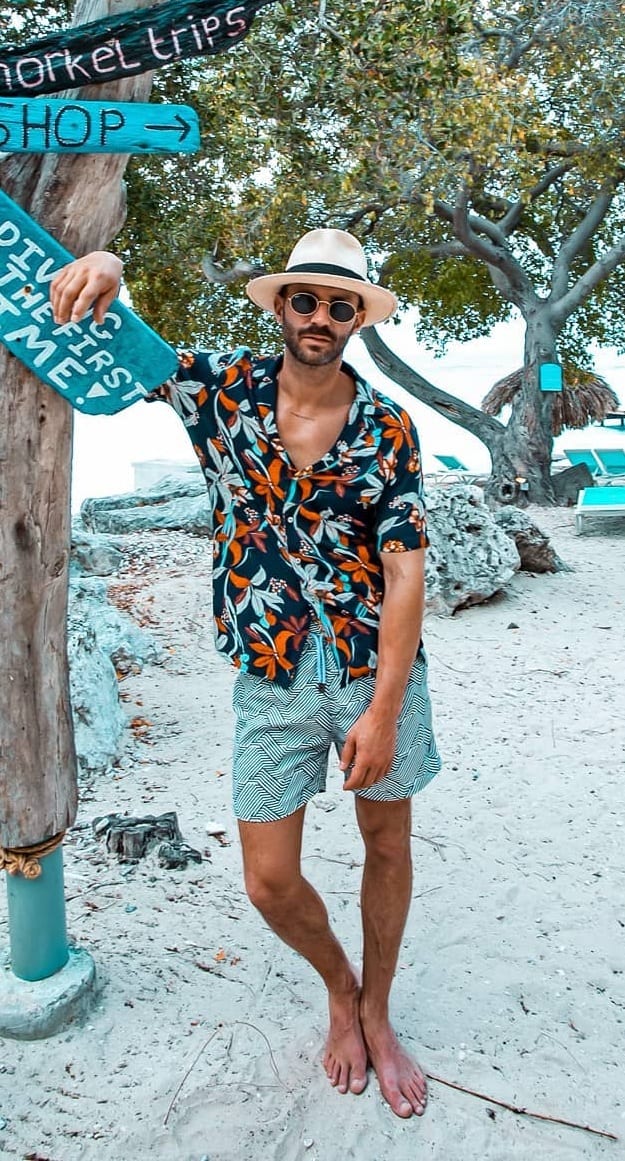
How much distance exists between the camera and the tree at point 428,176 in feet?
19.5

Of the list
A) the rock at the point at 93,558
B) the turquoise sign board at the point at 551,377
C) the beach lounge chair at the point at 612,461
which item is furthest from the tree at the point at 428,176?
the rock at the point at 93,558

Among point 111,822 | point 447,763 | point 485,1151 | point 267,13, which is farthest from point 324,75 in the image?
point 485,1151

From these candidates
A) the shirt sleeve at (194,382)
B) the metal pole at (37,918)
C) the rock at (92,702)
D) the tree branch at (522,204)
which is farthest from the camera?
the tree branch at (522,204)

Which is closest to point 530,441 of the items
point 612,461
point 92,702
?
point 612,461

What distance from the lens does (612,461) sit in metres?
14.2

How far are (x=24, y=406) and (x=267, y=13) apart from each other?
206 inches

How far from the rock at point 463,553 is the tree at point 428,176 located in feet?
7.26

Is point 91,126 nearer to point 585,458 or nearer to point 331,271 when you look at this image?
point 331,271

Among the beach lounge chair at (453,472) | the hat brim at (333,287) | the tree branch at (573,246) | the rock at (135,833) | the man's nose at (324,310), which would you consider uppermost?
the tree branch at (573,246)

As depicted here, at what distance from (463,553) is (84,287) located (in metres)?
4.75

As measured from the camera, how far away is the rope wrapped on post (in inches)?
92.1

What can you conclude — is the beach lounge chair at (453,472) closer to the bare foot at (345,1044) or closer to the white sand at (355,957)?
the white sand at (355,957)

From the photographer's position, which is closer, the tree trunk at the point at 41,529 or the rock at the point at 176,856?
the tree trunk at the point at 41,529

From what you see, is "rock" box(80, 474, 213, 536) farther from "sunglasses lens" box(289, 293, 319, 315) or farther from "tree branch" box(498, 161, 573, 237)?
"sunglasses lens" box(289, 293, 319, 315)
